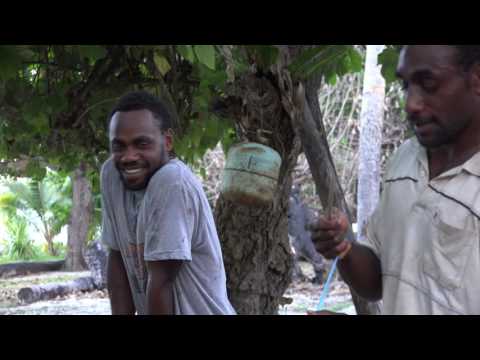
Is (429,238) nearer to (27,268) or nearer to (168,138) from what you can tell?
(168,138)

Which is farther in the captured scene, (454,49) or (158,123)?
(158,123)

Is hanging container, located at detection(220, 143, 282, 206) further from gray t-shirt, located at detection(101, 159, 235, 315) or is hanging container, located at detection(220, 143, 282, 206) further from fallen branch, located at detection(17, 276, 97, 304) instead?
fallen branch, located at detection(17, 276, 97, 304)

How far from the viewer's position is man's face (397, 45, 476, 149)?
1.49 meters

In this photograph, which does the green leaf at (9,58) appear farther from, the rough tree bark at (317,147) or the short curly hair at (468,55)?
the rough tree bark at (317,147)

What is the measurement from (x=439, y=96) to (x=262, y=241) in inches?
80.3

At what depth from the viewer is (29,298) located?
954 cm

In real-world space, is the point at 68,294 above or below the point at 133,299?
below

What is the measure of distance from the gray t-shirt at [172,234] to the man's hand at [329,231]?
0.70m

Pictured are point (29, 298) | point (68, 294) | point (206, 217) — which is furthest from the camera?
point (68, 294)

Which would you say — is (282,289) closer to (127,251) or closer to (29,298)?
(127,251)

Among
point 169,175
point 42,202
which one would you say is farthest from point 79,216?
point 169,175

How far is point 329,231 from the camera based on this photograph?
1.56 m

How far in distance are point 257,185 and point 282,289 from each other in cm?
125
